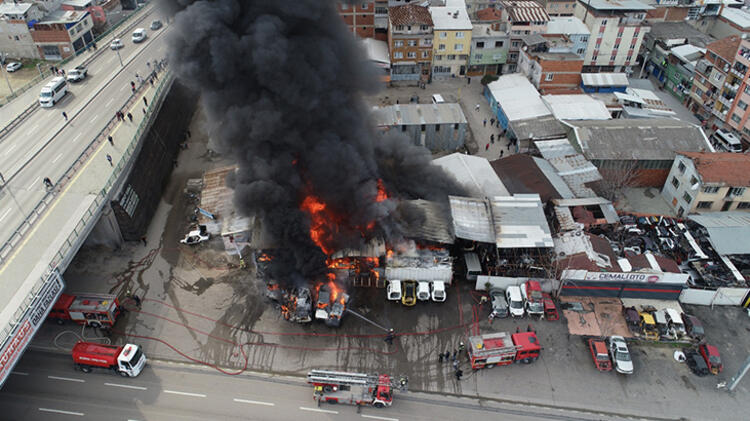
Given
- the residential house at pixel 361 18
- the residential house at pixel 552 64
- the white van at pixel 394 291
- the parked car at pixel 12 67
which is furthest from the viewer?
the residential house at pixel 361 18

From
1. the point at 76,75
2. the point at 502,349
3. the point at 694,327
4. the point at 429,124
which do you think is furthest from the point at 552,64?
the point at 76,75

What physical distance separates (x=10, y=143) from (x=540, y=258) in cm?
3495

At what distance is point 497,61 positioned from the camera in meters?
50.5

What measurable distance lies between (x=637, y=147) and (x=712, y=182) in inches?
239

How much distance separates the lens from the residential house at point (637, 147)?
35.8 m

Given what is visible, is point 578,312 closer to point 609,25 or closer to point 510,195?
point 510,195

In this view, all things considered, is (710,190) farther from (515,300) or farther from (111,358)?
(111,358)

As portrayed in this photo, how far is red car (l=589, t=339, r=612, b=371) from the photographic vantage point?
80.3ft

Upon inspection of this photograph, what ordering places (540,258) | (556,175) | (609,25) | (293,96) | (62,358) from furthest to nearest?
(609,25) < (556,175) < (540,258) < (293,96) < (62,358)

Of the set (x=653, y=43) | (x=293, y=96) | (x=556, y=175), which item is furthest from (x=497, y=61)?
(x=293, y=96)

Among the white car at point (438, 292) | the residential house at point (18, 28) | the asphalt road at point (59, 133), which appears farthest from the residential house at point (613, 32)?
the residential house at point (18, 28)

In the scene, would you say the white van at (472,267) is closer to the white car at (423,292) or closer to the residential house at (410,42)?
the white car at (423,292)

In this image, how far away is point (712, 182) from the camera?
31531 mm

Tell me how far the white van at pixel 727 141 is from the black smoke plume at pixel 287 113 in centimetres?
2983
